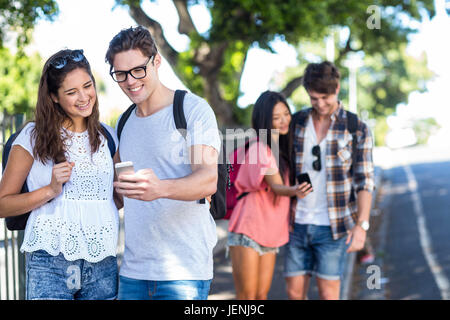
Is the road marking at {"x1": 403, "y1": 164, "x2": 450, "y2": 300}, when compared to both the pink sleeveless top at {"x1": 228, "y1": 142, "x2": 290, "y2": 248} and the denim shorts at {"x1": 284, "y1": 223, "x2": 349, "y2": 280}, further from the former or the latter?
the pink sleeveless top at {"x1": 228, "y1": 142, "x2": 290, "y2": 248}

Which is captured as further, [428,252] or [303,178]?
[428,252]

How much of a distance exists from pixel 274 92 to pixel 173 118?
179 cm

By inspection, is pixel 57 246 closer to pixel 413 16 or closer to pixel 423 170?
pixel 413 16

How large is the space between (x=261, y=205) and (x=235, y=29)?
31.0ft

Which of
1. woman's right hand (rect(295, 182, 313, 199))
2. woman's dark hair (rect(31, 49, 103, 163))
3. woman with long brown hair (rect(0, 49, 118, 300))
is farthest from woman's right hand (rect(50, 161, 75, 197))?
woman's right hand (rect(295, 182, 313, 199))

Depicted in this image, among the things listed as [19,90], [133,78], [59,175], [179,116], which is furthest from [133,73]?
[19,90]

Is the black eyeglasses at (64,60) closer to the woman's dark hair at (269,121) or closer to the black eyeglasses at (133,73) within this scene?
the black eyeglasses at (133,73)

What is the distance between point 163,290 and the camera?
2836 mm

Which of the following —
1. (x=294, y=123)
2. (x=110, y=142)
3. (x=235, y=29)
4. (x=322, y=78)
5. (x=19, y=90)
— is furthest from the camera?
(x=19, y=90)

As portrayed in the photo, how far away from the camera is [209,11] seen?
13.5 meters

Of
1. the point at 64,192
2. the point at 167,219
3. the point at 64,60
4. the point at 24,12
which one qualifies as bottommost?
the point at 167,219

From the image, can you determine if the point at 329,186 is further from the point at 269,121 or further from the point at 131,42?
the point at 131,42
